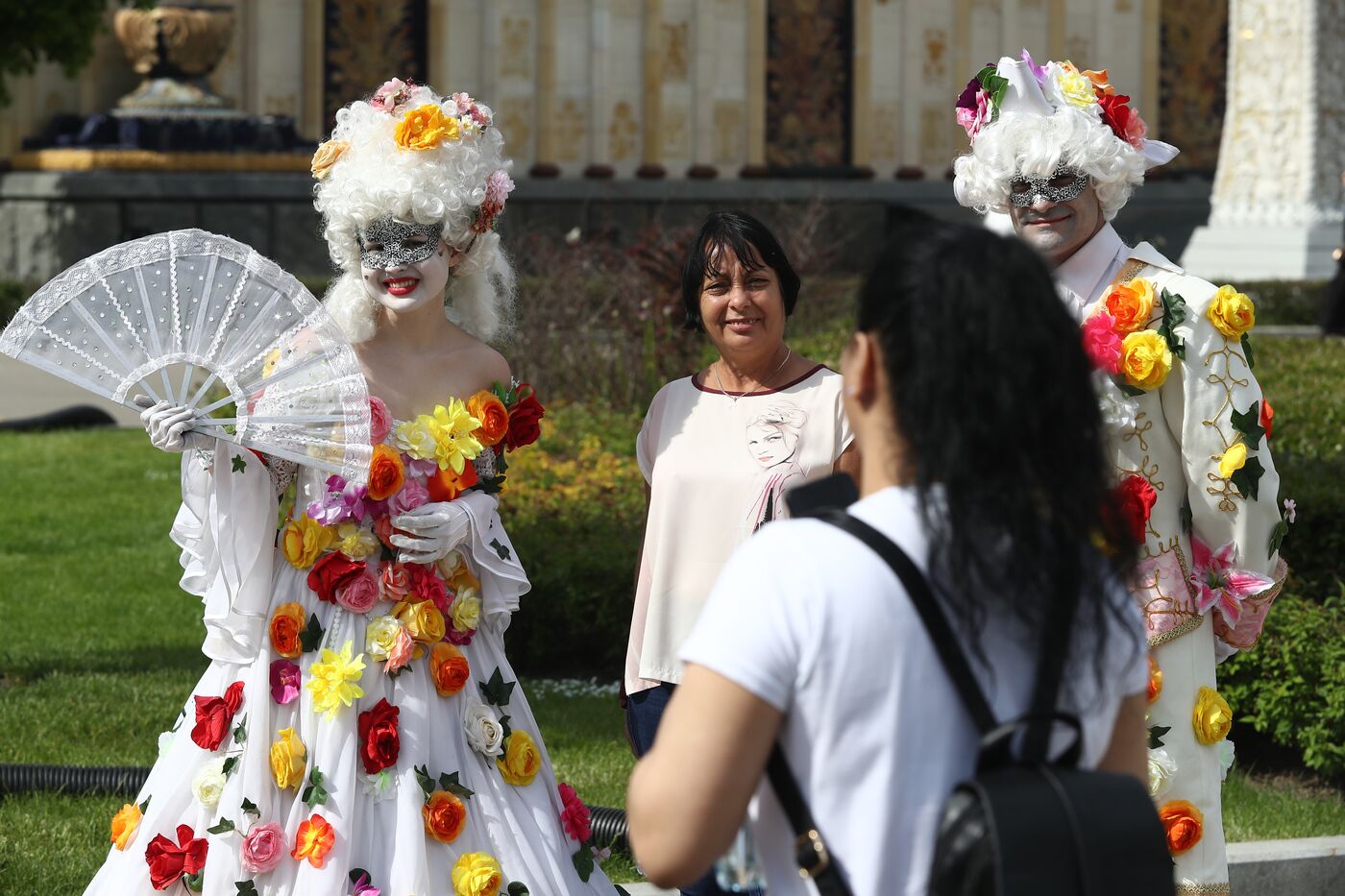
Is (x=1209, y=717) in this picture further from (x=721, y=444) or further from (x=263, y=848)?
(x=263, y=848)

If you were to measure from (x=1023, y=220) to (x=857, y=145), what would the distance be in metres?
22.0

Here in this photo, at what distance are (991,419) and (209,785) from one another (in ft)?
8.59

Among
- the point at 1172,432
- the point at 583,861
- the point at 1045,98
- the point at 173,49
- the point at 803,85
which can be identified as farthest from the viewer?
the point at 803,85

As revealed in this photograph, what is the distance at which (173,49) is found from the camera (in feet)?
65.7

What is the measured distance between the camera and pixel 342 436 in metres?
3.89

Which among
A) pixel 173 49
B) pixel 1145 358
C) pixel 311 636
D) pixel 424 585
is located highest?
pixel 173 49

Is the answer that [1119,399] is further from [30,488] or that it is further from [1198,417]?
[30,488]

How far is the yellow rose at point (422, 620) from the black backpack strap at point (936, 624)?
2.23 meters

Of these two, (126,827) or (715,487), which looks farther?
(126,827)

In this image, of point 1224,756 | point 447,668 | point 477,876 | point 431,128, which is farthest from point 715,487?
point 1224,756

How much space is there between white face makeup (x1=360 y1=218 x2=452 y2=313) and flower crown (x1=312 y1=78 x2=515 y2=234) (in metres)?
0.18

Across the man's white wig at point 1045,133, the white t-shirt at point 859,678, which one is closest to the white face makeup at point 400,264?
the man's white wig at point 1045,133

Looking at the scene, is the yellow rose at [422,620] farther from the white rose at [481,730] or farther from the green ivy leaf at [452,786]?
the green ivy leaf at [452,786]

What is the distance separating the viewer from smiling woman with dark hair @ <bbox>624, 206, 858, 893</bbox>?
3.92 meters
